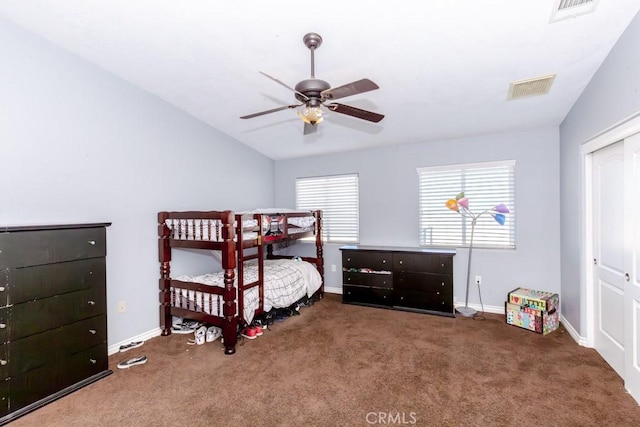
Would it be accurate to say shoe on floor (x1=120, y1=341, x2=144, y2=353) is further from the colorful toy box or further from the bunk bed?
the colorful toy box

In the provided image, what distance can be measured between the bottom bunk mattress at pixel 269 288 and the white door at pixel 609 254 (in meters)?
3.16

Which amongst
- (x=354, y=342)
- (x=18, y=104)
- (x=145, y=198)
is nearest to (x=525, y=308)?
(x=354, y=342)

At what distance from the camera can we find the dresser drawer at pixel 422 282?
3971mm

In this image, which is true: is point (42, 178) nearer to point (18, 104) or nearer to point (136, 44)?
point (18, 104)

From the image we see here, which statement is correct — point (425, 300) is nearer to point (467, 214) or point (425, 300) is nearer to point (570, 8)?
point (467, 214)

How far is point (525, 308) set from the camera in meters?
3.52

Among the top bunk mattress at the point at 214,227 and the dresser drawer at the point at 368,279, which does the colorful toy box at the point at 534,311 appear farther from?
the top bunk mattress at the point at 214,227

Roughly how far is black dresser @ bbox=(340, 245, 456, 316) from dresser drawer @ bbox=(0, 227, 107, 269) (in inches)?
120

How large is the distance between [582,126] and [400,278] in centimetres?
257

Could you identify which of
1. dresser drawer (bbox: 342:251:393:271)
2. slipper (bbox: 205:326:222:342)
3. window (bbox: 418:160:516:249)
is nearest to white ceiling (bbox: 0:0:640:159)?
window (bbox: 418:160:516:249)

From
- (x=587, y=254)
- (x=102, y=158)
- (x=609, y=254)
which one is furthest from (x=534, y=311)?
(x=102, y=158)

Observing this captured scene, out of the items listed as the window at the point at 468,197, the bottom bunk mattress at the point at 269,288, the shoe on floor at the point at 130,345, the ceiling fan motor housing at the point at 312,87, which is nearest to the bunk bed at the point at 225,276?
the bottom bunk mattress at the point at 269,288

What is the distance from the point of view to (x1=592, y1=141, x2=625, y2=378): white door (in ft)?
8.27

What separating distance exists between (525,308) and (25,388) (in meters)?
4.63
